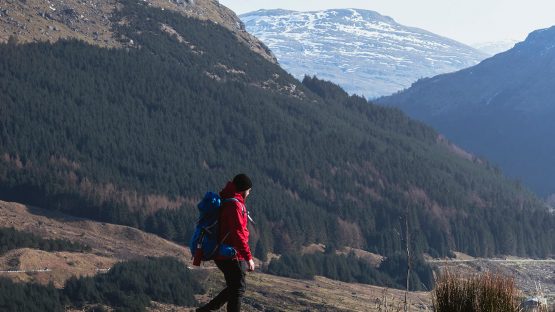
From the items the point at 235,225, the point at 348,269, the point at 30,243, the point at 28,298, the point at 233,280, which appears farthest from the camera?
the point at 348,269

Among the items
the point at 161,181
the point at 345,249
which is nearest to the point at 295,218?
the point at 345,249

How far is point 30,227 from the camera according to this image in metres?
152

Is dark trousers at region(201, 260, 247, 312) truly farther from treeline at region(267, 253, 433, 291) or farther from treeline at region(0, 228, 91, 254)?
treeline at region(267, 253, 433, 291)

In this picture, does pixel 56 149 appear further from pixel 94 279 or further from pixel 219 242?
pixel 219 242

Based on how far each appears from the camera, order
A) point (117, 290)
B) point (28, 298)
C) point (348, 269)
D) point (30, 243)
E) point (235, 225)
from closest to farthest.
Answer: point (235, 225) → point (28, 298) → point (117, 290) → point (30, 243) → point (348, 269)

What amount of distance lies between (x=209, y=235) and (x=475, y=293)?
18.7ft

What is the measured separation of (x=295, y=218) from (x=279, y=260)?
1154 inches

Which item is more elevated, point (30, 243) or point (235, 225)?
point (235, 225)

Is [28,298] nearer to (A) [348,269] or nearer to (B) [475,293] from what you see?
(A) [348,269]

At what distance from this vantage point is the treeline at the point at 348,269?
164 m

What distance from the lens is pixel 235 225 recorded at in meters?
21.1

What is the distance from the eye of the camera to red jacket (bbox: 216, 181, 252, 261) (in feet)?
69.2

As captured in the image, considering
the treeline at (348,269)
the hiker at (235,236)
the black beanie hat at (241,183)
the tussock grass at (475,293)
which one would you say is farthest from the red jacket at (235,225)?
the treeline at (348,269)

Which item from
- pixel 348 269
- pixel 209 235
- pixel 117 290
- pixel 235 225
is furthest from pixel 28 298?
pixel 235 225
